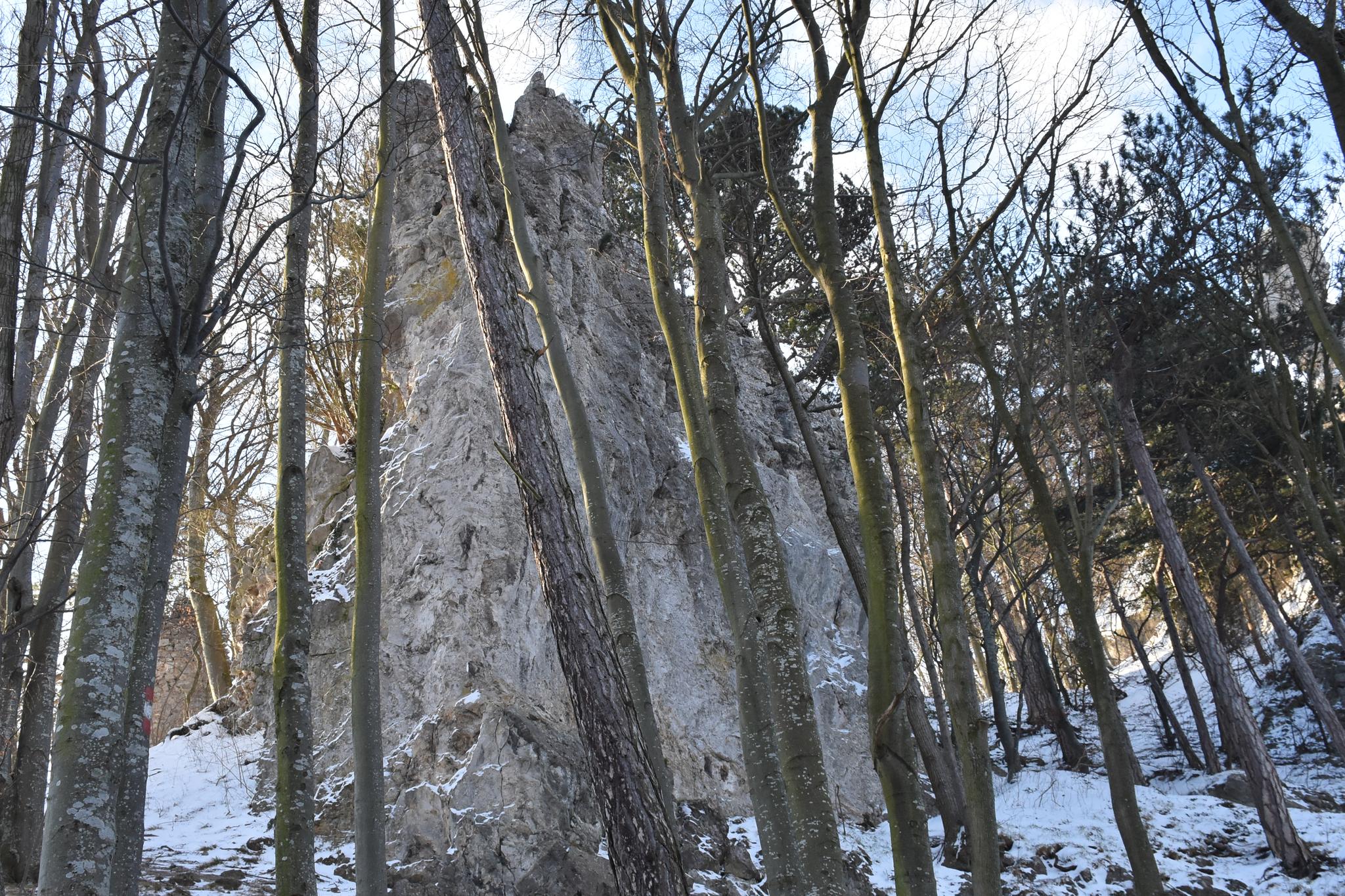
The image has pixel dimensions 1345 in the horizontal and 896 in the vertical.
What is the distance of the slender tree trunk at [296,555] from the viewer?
4176 mm

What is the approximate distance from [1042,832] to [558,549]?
7.33m

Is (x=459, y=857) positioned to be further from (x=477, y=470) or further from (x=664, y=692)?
(x=477, y=470)

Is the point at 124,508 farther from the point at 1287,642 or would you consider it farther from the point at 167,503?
the point at 1287,642

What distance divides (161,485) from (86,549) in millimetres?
662

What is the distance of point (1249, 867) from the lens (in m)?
8.78

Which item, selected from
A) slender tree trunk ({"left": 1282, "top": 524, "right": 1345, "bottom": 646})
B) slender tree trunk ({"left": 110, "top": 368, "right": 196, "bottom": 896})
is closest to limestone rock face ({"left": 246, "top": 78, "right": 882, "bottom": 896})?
slender tree trunk ({"left": 110, "top": 368, "right": 196, "bottom": 896})

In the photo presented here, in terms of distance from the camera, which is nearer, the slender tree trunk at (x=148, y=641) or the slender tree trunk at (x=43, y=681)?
the slender tree trunk at (x=148, y=641)

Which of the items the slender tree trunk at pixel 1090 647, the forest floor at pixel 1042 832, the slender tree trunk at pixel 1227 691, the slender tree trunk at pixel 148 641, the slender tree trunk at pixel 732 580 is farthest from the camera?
the slender tree trunk at pixel 1227 691

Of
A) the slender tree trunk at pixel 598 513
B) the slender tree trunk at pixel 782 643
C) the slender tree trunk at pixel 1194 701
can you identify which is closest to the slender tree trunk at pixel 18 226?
the slender tree trunk at pixel 598 513

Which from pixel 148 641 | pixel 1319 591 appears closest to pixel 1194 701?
pixel 1319 591

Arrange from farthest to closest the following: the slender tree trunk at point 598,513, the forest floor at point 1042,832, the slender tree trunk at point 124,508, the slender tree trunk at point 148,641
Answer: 1. the forest floor at point 1042,832
2. the slender tree trunk at point 598,513
3. the slender tree trunk at point 148,641
4. the slender tree trunk at point 124,508

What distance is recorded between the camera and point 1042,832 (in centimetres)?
919

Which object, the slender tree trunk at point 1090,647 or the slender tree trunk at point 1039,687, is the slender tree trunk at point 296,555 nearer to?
the slender tree trunk at point 1090,647

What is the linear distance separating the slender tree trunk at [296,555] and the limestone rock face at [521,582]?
1.94m
